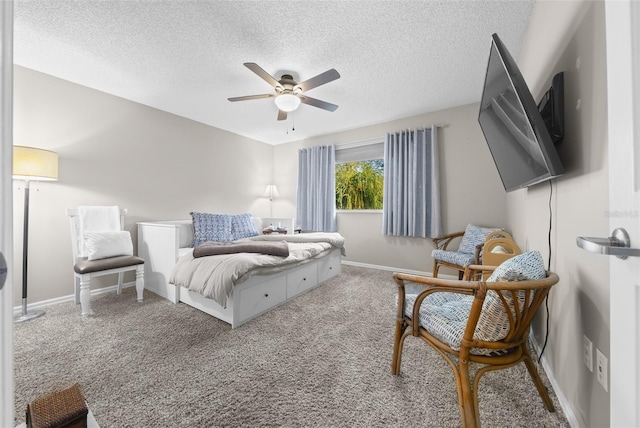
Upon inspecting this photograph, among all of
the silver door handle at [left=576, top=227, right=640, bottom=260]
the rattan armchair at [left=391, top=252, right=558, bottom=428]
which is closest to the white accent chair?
the rattan armchair at [left=391, top=252, right=558, bottom=428]

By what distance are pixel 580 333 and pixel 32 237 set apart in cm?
433

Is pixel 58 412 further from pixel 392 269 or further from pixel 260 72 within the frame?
pixel 392 269

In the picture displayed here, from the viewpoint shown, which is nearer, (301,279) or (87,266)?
(87,266)

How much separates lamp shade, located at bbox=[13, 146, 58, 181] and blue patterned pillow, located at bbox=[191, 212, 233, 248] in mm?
1408

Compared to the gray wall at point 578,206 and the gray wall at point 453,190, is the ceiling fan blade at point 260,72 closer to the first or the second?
the gray wall at point 578,206

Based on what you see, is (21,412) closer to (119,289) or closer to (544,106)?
(119,289)

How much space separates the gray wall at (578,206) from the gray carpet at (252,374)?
0.92 ft

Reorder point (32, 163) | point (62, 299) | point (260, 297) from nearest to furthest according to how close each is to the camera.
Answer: point (32, 163) < point (260, 297) < point (62, 299)

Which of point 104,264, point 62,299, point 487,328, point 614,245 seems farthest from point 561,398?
point 62,299

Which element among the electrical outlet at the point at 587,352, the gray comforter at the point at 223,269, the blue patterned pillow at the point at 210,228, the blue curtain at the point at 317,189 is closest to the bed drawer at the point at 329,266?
the gray comforter at the point at 223,269

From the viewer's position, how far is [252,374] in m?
1.47

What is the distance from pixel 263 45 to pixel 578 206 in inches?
96.3

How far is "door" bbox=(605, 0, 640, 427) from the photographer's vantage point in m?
0.44

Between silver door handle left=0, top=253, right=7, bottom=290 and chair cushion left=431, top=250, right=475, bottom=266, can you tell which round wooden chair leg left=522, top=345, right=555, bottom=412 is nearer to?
chair cushion left=431, top=250, right=475, bottom=266
